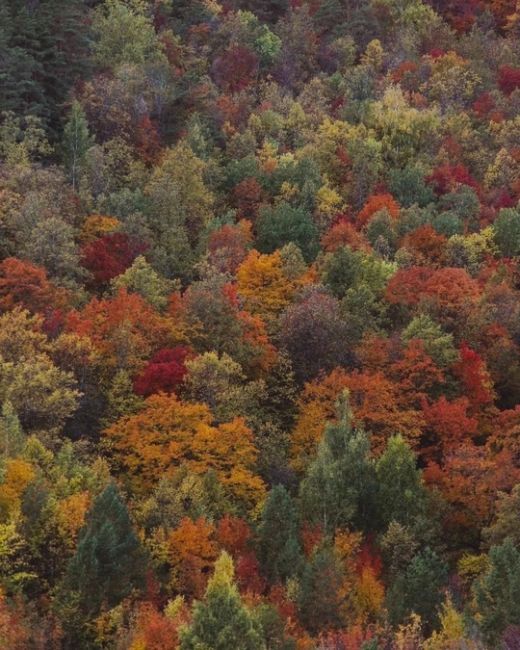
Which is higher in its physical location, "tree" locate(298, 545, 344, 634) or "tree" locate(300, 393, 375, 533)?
"tree" locate(298, 545, 344, 634)

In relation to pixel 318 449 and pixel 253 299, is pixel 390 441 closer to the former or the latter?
pixel 318 449

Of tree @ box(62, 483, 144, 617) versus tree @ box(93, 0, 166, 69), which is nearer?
tree @ box(62, 483, 144, 617)

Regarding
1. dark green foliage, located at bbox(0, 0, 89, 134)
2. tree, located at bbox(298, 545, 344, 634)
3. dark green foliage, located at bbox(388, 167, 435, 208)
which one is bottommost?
dark green foliage, located at bbox(388, 167, 435, 208)

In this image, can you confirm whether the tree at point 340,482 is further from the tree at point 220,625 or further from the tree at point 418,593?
the tree at point 220,625

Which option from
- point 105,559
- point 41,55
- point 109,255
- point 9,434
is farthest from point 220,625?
point 41,55

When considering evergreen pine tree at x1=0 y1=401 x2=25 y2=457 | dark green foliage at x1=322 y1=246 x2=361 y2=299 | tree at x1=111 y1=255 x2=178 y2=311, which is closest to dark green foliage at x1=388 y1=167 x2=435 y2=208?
dark green foliage at x1=322 y1=246 x2=361 y2=299

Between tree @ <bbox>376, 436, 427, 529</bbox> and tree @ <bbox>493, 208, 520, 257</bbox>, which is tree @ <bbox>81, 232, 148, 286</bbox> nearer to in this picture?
tree @ <bbox>376, 436, 427, 529</bbox>
